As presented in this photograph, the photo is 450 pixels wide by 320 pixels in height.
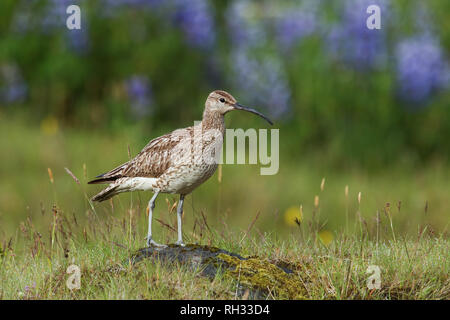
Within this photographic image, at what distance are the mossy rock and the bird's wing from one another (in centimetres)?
79

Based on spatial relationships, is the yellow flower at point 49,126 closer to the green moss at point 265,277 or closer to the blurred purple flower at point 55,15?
the blurred purple flower at point 55,15

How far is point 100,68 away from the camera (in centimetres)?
1362

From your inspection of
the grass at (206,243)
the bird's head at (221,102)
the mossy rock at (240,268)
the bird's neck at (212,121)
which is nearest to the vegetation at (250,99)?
the grass at (206,243)

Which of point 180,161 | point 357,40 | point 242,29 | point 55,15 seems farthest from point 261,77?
point 180,161

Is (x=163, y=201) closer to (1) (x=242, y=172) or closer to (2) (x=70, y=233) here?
(1) (x=242, y=172)

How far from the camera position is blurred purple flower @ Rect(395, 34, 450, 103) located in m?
12.7

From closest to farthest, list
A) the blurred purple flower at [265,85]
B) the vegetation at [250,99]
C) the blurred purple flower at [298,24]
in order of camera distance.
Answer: the vegetation at [250,99], the blurred purple flower at [265,85], the blurred purple flower at [298,24]

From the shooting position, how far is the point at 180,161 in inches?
224

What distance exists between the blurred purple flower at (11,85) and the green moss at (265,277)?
930 centimetres

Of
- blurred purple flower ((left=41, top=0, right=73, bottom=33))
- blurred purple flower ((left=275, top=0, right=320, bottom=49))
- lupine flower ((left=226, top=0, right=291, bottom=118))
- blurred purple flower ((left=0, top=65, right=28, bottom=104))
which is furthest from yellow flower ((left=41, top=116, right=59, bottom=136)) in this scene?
blurred purple flower ((left=275, top=0, right=320, bottom=49))

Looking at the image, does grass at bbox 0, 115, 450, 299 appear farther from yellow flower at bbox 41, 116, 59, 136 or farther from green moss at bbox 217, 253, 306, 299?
yellow flower at bbox 41, 116, 59, 136

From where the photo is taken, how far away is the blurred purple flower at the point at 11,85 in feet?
44.0

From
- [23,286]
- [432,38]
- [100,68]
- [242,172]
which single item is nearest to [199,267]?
[23,286]

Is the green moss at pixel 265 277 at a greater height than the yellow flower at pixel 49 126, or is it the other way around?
the yellow flower at pixel 49 126
